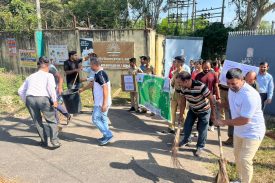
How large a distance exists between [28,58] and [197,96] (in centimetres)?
1139

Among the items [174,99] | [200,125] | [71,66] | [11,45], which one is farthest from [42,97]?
[11,45]

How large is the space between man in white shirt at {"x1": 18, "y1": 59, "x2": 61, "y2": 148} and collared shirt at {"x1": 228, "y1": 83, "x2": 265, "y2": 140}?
3460mm

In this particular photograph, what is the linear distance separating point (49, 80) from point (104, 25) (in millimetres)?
20439

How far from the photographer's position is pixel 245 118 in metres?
3.91

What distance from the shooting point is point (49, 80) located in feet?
19.3

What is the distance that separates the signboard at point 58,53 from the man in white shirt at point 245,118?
1032 cm

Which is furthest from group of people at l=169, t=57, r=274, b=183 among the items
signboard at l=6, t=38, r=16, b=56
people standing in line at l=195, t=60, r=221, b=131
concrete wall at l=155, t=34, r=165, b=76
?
signboard at l=6, t=38, r=16, b=56

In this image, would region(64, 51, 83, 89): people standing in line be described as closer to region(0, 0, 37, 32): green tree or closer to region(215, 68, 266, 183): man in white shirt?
region(215, 68, 266, 183): man in white shirt

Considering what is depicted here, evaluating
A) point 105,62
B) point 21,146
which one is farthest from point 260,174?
point 105,62

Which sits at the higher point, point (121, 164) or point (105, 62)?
point (105, 62)

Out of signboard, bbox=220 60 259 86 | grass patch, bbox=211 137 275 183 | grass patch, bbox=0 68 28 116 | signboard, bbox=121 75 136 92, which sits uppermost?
signboard, bbox=220 60 259 86

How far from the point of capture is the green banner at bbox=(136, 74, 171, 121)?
24.0ft

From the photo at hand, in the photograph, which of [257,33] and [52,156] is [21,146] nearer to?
[52,156]

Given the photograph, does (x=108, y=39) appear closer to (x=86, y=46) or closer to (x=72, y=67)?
(x=86, y=46)
